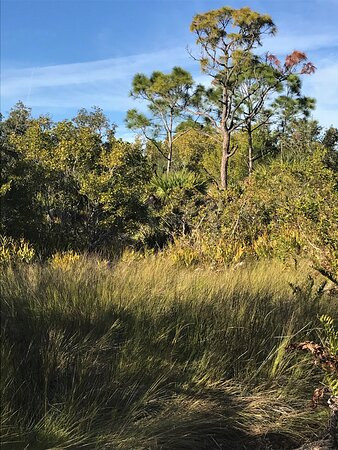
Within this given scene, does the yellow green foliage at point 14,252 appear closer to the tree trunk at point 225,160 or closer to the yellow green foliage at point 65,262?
the yellow green foliage at point 65,262

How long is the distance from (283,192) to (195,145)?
3206 cm

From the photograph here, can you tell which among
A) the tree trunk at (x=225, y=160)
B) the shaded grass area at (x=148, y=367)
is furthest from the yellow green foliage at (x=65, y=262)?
the tree trunk at (x=225, y=160)

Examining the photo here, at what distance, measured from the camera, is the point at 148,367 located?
3213 mm

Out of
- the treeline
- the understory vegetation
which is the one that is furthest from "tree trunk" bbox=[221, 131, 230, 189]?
the understory vegetation

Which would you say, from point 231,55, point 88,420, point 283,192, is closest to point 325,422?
point 88,420

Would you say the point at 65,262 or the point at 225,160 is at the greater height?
the point at 225,160

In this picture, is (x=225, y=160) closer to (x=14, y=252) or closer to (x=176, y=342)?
(x=14, y=252)

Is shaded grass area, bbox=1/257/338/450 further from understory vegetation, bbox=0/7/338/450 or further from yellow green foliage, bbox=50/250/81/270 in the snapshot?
yellow green foliage, bbox=50/250/81/270

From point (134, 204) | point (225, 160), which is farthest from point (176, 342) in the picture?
point (225, 160)

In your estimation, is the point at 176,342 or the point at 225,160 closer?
the point at 176,342

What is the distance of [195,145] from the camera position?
40594 mm

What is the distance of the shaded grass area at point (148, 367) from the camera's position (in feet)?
8.80

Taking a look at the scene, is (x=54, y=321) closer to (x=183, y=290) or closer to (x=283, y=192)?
(x=183, y=290)

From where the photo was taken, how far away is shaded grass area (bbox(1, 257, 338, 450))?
2.68 m
